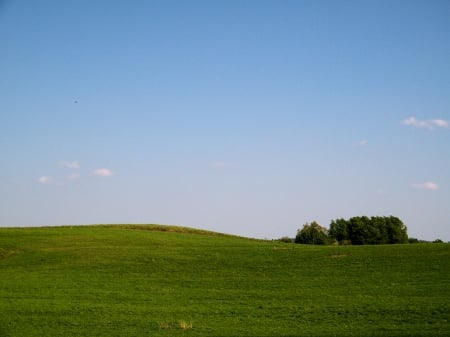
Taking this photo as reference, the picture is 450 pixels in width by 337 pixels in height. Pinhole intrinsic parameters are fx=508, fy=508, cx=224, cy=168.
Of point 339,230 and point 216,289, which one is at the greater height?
point 339,230

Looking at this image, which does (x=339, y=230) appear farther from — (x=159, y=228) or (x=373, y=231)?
(x=159, y=228)

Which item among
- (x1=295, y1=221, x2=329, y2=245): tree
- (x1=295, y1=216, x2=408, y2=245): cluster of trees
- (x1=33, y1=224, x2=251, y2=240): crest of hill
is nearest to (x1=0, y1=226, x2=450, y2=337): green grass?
(x1=33, y1=224, x2=251, y2=240): crest of hill

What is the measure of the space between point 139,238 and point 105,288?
2234 centimetres

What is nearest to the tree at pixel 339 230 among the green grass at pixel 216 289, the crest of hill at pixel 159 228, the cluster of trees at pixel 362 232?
the cluster of trees at pixel 362 232

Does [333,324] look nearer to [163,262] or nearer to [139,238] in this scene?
[163,262]

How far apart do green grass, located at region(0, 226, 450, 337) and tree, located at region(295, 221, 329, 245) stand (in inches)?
2099

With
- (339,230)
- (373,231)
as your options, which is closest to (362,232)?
(373,231)

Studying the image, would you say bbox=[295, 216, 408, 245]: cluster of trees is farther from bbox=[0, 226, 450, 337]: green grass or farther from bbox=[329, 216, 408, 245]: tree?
bbox=[0, 226, 450, 337]: green grass

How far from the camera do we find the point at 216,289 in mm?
31359

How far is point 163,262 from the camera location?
41562mm

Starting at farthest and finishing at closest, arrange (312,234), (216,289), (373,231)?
(312,234)
(373,231)
(216,289)

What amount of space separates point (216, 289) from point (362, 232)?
76.7 m

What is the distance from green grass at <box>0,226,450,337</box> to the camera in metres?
21.7

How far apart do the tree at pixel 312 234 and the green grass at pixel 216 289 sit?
53317 millimetres
